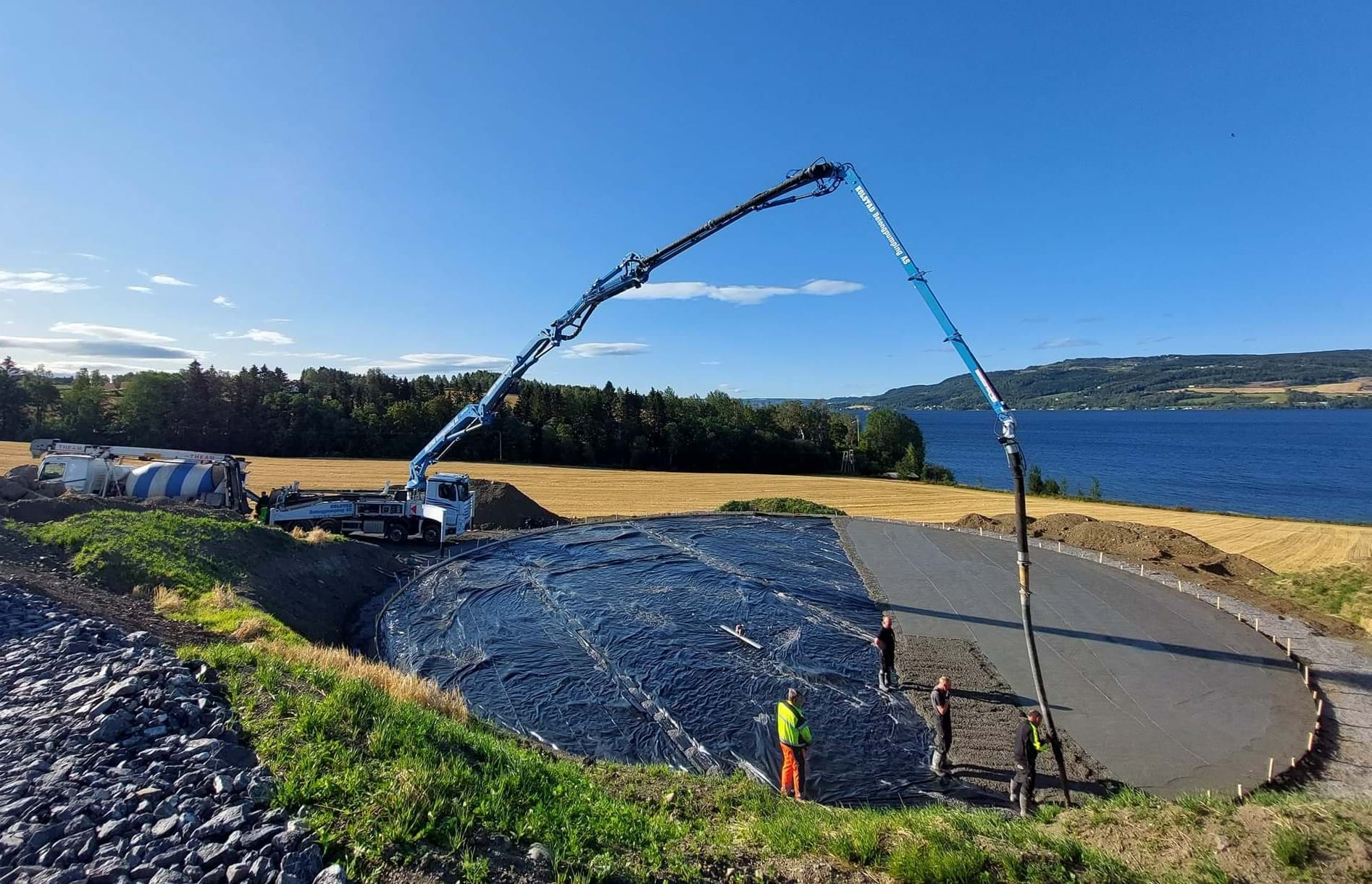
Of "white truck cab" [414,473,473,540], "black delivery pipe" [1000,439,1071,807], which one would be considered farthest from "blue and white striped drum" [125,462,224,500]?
"black delivery pipe" [1000,439,1071,807]

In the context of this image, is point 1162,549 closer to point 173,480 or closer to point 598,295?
point 598,295

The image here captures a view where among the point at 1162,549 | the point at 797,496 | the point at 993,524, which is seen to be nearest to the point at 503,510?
the point at 993,524

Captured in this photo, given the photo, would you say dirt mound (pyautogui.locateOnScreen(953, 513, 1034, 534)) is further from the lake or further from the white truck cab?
the white truck cab

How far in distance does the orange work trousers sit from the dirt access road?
83.8 feet

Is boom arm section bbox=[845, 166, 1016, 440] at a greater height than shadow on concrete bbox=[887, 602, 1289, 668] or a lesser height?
greater

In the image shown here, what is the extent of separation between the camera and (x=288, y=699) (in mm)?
5711

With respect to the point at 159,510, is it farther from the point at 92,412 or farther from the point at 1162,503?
the point at 1162,503

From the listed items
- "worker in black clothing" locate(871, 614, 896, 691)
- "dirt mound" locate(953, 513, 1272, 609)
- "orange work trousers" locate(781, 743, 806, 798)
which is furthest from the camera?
"dirt mound" locate(953, 513, 1272, 609)

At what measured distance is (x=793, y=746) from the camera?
7617mm

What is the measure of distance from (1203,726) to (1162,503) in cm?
5486

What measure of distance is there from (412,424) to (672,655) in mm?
53099

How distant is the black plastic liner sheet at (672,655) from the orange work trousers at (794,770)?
331mm

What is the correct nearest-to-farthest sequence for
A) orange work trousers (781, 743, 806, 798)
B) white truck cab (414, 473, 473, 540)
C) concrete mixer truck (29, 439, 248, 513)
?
orange work trousers (781, 743, 806, 798)
concrete mixer truck (29, 439, 248, 513)
white truck cab (414, 473, 473, 540)

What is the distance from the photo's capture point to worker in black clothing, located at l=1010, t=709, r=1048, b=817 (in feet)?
23.7
